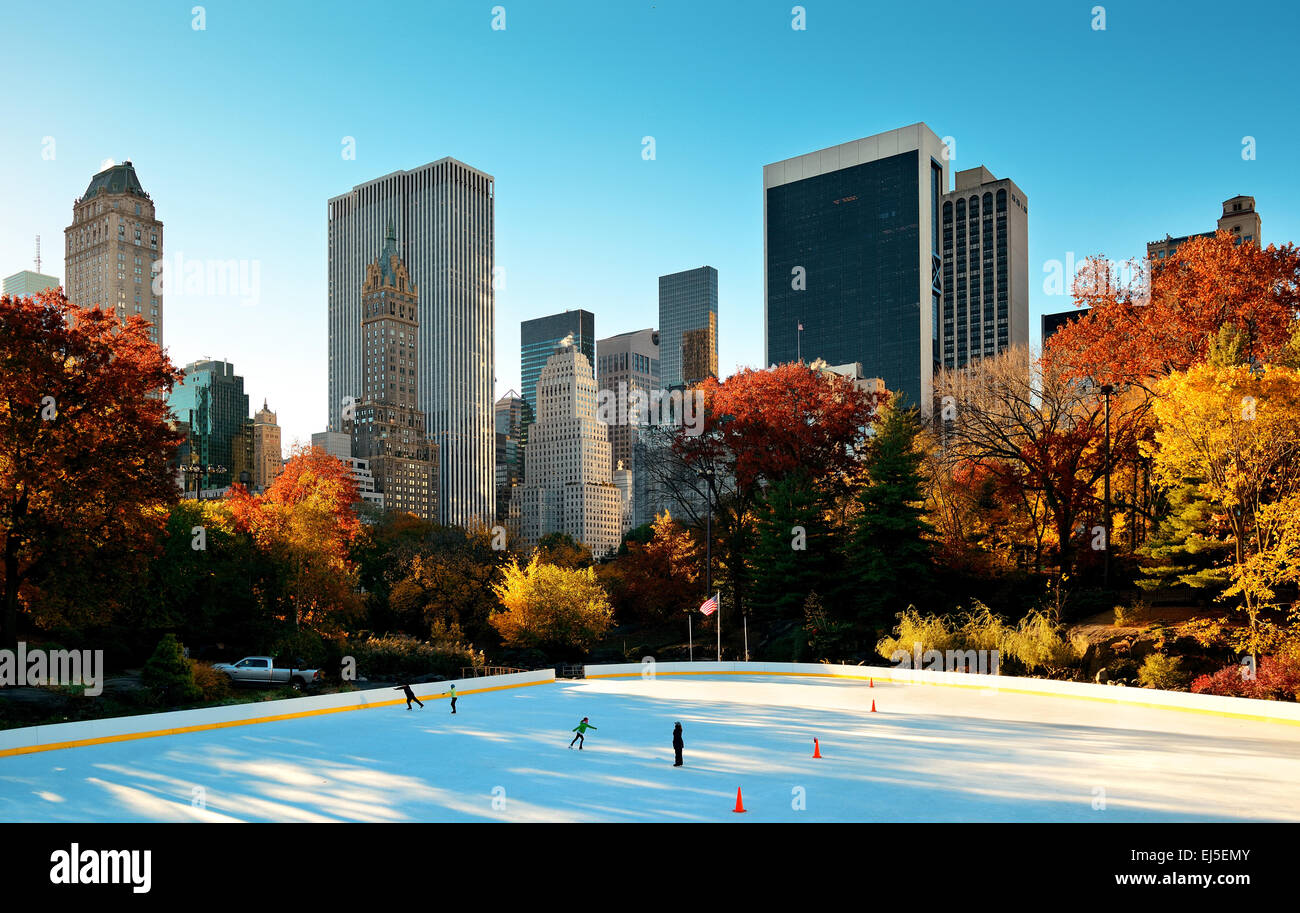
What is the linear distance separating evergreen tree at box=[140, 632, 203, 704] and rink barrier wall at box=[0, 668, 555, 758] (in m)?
3.35

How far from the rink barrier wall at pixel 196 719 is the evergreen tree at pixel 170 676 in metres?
3.35

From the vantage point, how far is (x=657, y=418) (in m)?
91.8

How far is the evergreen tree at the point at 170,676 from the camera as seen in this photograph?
95.0 feet

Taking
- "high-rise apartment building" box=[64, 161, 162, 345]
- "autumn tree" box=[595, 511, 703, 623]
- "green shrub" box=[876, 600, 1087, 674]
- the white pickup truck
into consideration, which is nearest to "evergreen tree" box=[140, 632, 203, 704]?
the white pickup truck

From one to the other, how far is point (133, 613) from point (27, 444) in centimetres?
1328

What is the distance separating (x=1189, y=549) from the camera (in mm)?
34906

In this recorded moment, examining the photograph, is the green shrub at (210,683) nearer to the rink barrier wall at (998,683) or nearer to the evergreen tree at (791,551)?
the rink barrier wall at (998,683)

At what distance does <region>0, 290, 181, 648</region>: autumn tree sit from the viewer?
28125mm

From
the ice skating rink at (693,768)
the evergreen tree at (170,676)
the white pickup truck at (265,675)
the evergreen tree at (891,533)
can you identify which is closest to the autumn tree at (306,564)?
the white pickup truck at (265,675)

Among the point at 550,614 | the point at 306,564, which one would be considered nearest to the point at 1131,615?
the point at 550,614

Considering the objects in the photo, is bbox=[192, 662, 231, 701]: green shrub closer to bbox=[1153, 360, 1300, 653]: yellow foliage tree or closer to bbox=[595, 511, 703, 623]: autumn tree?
bbox=[595, 511, 703, 623]: autumn tree

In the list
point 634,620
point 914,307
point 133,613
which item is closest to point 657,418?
point 634,620

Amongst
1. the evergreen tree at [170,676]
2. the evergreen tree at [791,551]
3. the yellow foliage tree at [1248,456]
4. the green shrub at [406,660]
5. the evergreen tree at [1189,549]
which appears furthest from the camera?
the evergreen tree at [791,551]
